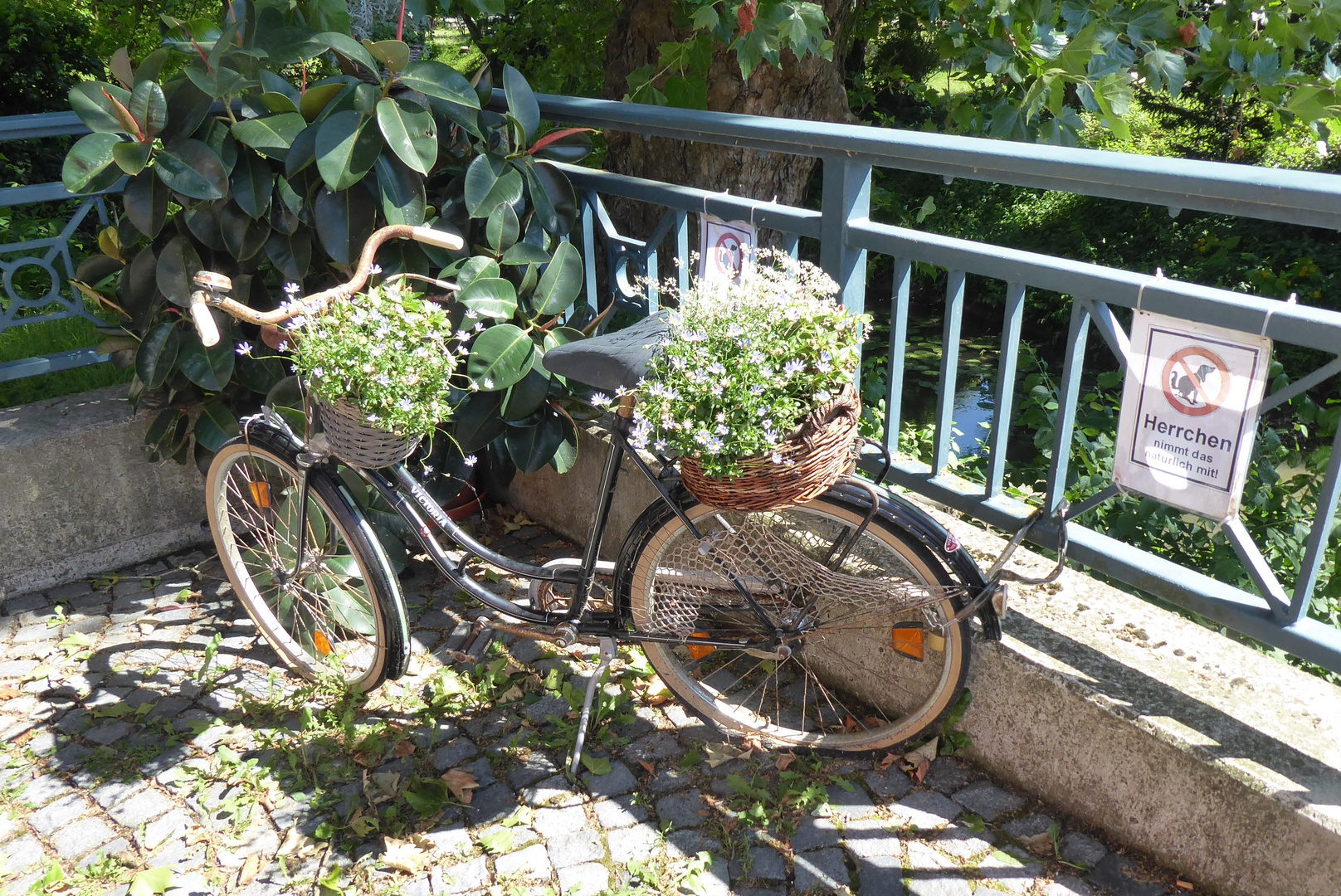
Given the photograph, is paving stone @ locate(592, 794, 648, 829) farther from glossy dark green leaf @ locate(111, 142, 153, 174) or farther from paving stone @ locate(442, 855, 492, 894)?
glossy dark green leaf @ locate(111, 142, 153, 174)

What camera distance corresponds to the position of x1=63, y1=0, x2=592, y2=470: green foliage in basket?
9.57ft

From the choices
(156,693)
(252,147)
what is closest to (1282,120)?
(252,147)

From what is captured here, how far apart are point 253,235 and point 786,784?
2195 millimetres

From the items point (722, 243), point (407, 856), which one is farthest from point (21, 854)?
point (722, 243)

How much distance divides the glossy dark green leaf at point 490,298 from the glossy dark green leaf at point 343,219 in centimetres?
35

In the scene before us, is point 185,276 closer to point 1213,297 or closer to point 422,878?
point 422,878

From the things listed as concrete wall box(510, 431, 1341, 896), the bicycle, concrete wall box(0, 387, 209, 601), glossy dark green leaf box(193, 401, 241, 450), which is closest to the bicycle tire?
the bicycle

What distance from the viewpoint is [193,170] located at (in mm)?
2934

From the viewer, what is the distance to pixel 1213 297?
6.70 feet

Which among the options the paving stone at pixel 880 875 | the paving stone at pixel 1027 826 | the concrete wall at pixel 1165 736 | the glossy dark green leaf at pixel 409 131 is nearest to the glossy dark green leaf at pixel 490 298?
the glossy dark green leaf at pixel 409 131

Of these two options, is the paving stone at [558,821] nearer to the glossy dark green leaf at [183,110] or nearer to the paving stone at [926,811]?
the paving stone at [926,811]

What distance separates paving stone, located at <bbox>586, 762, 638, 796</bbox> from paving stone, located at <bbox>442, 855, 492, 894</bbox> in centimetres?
36

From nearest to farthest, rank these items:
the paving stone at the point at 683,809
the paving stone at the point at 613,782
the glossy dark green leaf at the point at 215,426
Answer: the paving stone at the point at 683,809 < the paving stone at the point at 613,782 < the glossy dark green leaf at the point at 215,426

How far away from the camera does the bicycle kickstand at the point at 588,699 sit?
2844 mm
